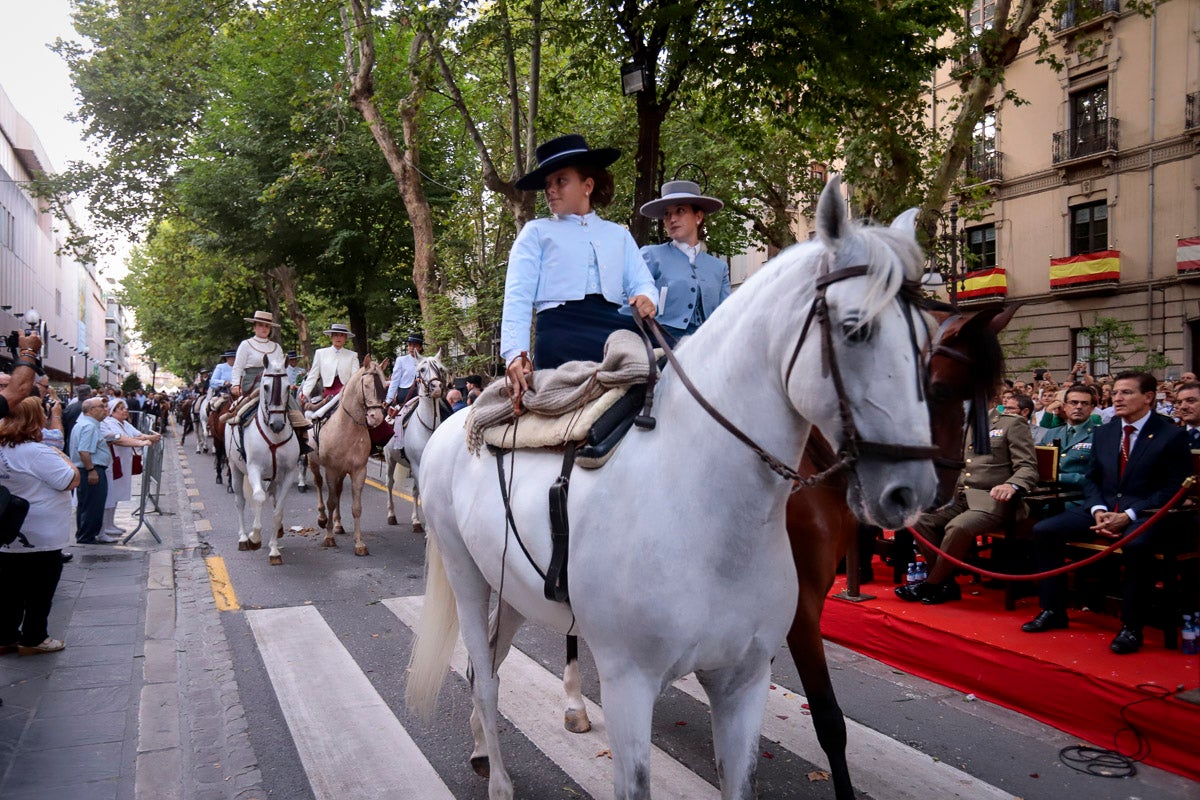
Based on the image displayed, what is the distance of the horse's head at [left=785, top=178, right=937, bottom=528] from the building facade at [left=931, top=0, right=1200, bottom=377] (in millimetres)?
19783

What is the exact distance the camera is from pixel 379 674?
19.2ft

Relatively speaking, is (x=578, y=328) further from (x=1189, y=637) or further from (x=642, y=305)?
(x=1189, y=637)

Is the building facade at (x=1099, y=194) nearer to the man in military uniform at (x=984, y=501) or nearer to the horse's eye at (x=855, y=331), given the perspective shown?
the man in military uniform at (x=984, y=501)

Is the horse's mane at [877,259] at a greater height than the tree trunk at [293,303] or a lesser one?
lesser

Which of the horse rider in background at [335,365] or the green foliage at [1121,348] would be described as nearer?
the horse rider in background at [335,365]

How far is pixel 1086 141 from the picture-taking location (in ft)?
84.2

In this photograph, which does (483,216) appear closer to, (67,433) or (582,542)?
(67,433)

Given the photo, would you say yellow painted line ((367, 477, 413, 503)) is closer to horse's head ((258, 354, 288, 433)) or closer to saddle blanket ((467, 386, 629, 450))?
horse's head ((258, 354, 288, 433))

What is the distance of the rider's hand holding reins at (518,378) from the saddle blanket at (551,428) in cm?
6

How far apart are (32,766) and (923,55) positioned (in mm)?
10670

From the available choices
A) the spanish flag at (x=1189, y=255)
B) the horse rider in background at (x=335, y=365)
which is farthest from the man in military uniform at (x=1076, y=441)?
the spanish flag at (x=1189, y=255)

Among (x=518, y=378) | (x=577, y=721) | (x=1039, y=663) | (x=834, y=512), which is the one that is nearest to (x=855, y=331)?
(x=518, y=378)

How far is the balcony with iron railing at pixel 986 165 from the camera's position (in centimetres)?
2814

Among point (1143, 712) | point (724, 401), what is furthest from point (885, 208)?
point (724, 401)
